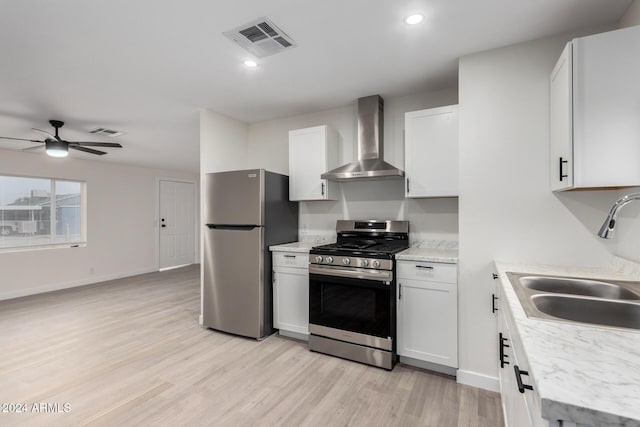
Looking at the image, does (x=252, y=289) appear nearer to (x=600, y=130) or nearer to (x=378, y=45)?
(x=378, y=45)

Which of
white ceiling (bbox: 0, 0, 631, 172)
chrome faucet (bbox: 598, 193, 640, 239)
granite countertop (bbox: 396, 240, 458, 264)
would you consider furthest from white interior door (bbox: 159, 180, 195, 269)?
chrome faucet (bbox: 598, 193, 640, 239)

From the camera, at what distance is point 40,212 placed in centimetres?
512

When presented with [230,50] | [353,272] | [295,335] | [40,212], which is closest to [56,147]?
[40,212]

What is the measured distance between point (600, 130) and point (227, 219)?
2975mm

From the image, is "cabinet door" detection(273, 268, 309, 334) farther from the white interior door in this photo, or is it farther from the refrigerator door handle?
the white interior door

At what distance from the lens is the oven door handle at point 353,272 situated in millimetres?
2422

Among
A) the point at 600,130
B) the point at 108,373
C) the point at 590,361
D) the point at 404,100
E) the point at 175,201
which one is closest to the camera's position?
the point at 590,361

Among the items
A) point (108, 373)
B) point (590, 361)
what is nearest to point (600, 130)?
point (590, 361)

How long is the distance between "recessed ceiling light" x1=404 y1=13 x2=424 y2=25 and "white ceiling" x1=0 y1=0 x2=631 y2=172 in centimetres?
4

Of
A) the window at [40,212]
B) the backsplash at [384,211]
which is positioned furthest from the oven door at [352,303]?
the window at [40,212]

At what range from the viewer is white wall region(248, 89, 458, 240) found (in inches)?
112

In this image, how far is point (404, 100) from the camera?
3.03 metres

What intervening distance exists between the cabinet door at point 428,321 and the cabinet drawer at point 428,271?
0.04m

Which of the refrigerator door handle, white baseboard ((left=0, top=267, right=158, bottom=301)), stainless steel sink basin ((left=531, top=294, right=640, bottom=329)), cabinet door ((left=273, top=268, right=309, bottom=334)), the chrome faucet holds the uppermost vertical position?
the chrome faucet
